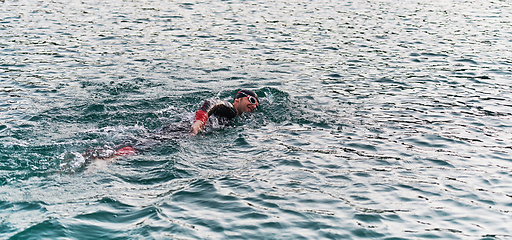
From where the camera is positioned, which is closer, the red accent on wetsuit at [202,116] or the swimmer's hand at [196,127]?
the swimmer's hand at [196,127]

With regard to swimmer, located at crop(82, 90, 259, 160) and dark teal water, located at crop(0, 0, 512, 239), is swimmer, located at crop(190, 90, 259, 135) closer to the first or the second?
swimmer, located at crop(82, 90, 259, 160)

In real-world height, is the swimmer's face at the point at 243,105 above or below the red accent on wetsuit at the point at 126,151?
above

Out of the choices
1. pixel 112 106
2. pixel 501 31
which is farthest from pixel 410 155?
pixel 501 31

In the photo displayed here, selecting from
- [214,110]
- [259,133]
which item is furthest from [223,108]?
[259,133]

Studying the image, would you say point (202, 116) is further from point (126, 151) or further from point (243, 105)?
point (126, 151)

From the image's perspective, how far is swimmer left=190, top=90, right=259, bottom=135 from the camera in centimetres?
970

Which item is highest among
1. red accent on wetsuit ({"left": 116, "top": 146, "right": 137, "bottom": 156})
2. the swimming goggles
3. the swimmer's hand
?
the swimming goggles

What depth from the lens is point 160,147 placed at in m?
8.95

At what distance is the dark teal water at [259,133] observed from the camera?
6.53 metres

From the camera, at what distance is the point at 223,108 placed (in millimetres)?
10367

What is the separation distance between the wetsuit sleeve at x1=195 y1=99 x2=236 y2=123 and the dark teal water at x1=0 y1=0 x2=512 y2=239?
14.3 inches

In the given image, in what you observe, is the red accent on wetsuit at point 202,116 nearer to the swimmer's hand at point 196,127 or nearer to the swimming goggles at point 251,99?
the swimmer's hand at point 196,127

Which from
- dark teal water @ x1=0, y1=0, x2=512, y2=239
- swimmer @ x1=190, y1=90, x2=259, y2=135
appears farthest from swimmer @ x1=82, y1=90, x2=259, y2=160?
dark teal water @ x1=0, y1=0, x2=512, y2=239

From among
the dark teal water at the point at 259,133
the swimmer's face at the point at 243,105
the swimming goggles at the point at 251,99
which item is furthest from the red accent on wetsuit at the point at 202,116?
the swimming goggles at the point at 251,99
